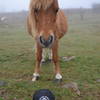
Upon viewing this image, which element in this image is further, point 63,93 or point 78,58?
point 78,58

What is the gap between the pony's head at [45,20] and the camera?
484cm

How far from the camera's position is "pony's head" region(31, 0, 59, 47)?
484cm

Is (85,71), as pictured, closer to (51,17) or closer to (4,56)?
(51,17)

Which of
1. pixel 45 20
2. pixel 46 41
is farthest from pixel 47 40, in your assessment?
pixel 45 20

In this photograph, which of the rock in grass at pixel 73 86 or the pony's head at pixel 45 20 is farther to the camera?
the rock in grass at pixel 73 86

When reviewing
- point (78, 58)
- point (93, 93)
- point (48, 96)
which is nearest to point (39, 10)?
point (48, 96)

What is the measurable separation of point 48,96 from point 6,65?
157 inches

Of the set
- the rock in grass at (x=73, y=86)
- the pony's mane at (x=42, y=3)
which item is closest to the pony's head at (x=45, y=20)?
the pony's mane at (x=42, y=3)

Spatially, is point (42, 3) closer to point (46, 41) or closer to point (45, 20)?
point (45, 20)

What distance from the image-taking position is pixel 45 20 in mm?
5008

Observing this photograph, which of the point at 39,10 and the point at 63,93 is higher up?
the point at 39,10

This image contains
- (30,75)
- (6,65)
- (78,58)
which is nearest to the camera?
(30,75)

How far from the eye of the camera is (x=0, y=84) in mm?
5836

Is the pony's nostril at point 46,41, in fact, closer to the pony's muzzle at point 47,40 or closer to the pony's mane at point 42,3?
the pony's muzzle at point 47,40
